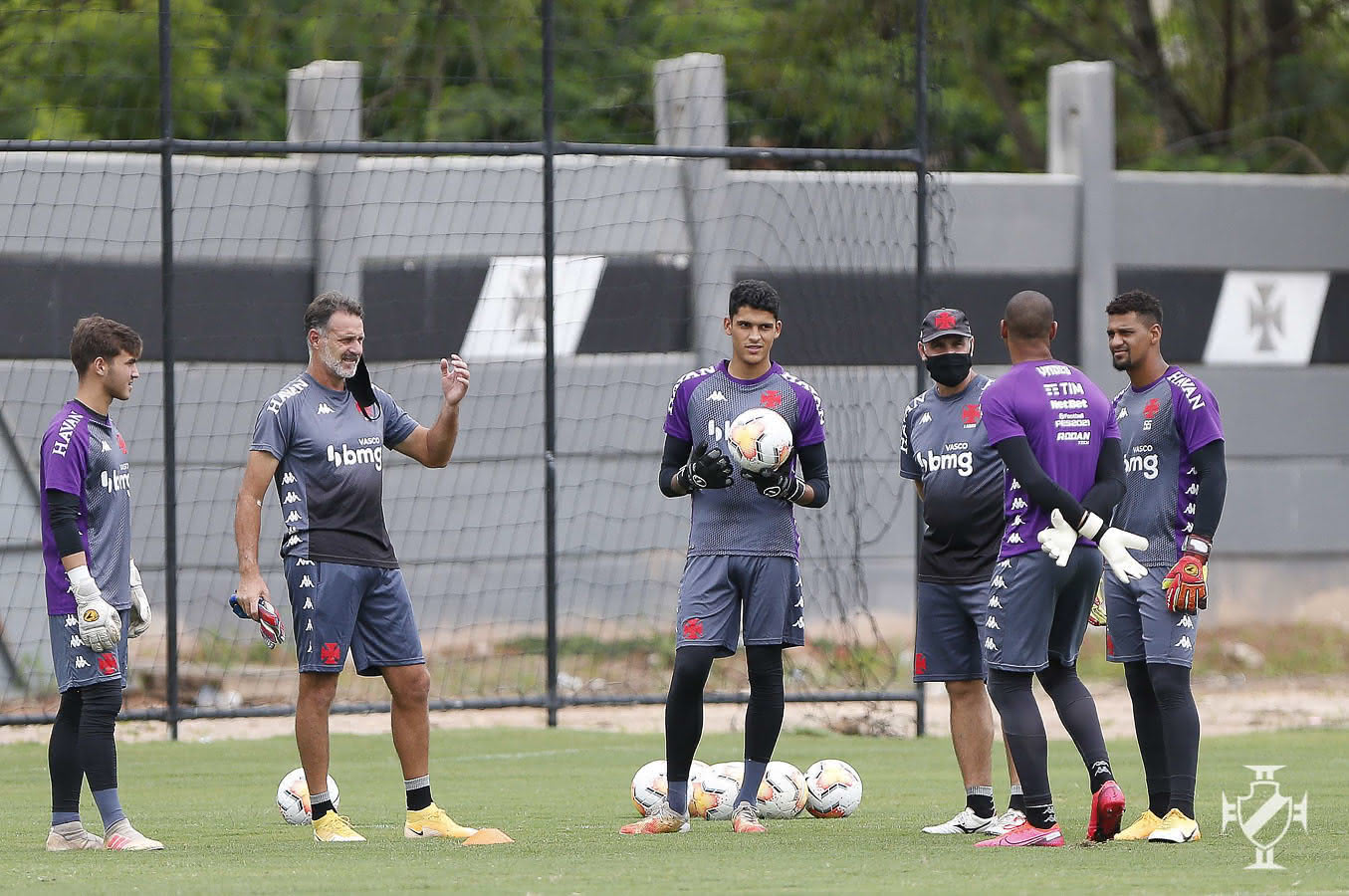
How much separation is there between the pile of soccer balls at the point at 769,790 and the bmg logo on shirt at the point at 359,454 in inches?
71.2

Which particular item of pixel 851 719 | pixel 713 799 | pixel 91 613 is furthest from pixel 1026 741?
pixel 851 719

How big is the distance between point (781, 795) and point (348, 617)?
205 centimetres

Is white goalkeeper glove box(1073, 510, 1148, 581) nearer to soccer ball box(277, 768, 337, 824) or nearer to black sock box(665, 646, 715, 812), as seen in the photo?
black sock box(665, 646, 715, 812)

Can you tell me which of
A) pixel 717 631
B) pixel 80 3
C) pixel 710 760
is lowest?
pixel 710 760

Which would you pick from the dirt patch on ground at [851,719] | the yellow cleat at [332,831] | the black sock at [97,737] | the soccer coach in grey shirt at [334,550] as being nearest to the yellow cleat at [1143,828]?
the soccer coach in grey shirt at [334,550]

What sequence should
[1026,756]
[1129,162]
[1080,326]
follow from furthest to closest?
[1129,162] < [1080,326] < [1026,756]

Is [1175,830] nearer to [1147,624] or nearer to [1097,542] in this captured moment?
[1147,624]

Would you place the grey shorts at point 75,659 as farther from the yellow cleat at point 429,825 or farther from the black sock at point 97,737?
the yellow cleat at point 429,825

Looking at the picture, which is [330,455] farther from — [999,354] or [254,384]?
[999,354]

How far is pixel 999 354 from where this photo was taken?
618 inches

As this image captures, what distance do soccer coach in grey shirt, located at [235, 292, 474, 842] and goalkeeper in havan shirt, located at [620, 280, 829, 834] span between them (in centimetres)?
92

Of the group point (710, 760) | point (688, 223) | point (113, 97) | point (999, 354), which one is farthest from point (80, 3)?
point (710, 760)

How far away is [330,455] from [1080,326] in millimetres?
10514

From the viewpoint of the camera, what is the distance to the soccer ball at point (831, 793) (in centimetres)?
785
